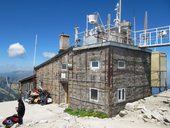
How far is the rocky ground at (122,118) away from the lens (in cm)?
1199

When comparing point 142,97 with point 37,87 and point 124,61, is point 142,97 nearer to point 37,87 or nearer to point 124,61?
point 124,61

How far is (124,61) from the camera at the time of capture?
15.9 m

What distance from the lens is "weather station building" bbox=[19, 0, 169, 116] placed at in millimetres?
14672

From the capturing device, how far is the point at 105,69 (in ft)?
48.1

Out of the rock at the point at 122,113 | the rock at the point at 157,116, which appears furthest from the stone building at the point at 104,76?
the rock at the point at 157,116

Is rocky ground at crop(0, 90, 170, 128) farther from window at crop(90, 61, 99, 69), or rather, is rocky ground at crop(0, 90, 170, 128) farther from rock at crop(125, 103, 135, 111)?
window at crop(90, 61, 99, 69)

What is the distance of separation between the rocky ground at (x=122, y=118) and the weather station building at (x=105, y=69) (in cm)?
121

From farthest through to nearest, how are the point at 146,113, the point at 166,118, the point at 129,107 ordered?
the point at 129,107, the point at 146,113, the point at 166,118

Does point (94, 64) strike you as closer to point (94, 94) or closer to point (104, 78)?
point (104, 78)

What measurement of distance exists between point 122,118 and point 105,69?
3.79 metres

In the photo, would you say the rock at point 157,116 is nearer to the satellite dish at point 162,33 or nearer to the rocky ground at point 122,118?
the rocky ground at point 122,118

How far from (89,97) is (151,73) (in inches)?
295

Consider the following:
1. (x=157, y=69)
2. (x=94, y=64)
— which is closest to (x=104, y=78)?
(x=94, y=64)

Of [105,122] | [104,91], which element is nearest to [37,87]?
[104,91]
